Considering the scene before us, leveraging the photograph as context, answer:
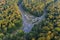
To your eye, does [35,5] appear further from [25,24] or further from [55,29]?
[55,29]

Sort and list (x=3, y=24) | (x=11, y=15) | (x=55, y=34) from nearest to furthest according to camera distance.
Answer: (x=55, y=34), (x=3, y=24), (x=11, y=15)

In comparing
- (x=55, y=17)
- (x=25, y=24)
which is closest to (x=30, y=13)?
(x=25, y=24)

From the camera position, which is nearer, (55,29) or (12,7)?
(55,29)

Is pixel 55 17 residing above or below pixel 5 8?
below

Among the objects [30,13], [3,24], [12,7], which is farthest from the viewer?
[30,13]

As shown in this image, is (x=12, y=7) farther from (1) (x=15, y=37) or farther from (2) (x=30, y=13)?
(1) (x=15, y=37)

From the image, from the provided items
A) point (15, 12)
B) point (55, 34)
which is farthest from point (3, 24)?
point (55, 34)

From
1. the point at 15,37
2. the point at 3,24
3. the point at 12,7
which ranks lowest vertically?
the point at 15,37
